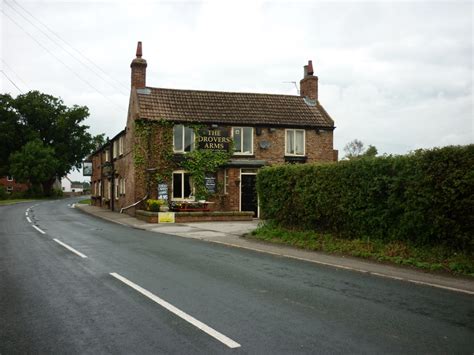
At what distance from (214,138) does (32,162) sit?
4810 centimetres

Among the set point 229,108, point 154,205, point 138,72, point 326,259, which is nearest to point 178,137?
point 229,108

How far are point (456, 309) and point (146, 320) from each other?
14.3ft

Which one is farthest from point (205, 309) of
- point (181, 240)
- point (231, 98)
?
point (231, 98)

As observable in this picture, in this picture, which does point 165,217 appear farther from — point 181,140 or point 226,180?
point 181,140

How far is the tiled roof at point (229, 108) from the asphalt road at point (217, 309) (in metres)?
18.1

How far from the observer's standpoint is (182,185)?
27.2 meters

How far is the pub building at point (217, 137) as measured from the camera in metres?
27.0

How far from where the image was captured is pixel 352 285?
815 centimetres

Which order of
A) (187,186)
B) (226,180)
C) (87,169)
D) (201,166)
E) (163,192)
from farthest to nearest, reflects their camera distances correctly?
1. (87,169)
2. (226,180)
3. (187,186)
4. (201,166)
5. (163,192)

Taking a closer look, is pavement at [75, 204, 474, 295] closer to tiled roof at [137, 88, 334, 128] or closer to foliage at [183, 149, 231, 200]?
foliage at [183, 149, 231, 200]

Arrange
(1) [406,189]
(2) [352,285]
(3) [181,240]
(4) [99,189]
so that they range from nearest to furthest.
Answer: (2) [352,285] → (1) [406,189] → (3) [181,240] → (4) [99,189]

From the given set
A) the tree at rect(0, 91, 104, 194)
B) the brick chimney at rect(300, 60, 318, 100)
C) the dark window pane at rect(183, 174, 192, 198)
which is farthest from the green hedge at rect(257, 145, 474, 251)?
the tree at rect(0, 91, 104, 194)

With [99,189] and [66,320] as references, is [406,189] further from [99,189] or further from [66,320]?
[99,189]

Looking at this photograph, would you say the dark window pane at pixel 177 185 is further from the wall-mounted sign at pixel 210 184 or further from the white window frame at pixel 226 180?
the white window frame at pixel 226 180
